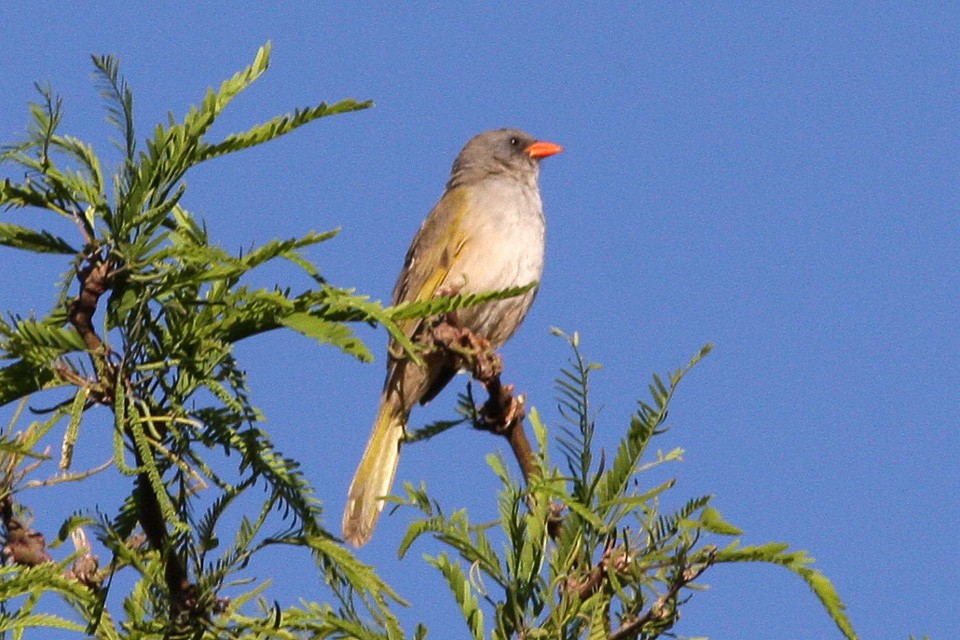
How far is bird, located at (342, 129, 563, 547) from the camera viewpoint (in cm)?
620

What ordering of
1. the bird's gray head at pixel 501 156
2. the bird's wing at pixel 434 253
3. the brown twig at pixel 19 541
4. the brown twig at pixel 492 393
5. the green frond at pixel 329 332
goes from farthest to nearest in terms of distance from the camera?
the bird's gray head at pixel 501 156 → the bird's wing at pixel 434 253 → the brown twig at pixel 492 393 → the brown twig at pixel 19 541 → the green frond at pixel 329 332

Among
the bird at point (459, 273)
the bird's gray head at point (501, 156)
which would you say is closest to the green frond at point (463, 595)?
the bird at point (459, 273)

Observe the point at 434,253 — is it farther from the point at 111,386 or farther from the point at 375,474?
the point at 111,386

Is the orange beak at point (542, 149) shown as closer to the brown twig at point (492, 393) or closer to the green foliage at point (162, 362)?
the brown twig at point (492, 393)

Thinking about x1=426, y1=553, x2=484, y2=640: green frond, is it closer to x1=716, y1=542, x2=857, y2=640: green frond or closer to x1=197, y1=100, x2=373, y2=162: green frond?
x1=716, y1=542, x2=857, y2=640: green frond

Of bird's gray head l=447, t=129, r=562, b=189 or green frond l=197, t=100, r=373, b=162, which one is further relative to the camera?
bird's gray head l=447, t=129, r=562, b=189

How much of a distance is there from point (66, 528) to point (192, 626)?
1.16 ft

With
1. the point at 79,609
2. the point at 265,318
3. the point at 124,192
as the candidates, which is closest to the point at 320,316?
the point at 265,318

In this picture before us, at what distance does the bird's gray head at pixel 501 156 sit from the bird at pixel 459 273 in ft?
0.64

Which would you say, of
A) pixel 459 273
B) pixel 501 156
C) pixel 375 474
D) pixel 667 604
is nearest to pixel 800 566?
pixel 667 604

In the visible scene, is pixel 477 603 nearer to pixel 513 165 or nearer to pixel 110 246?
pixel 110 246

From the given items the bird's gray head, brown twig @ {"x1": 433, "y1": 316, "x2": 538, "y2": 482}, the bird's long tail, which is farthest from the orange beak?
brown twig @ {"x1": 433, "y1": 316, "x2": 538, "y2": 482}

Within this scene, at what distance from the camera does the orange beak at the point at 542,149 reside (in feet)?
27.3

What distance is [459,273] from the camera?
6734mm
